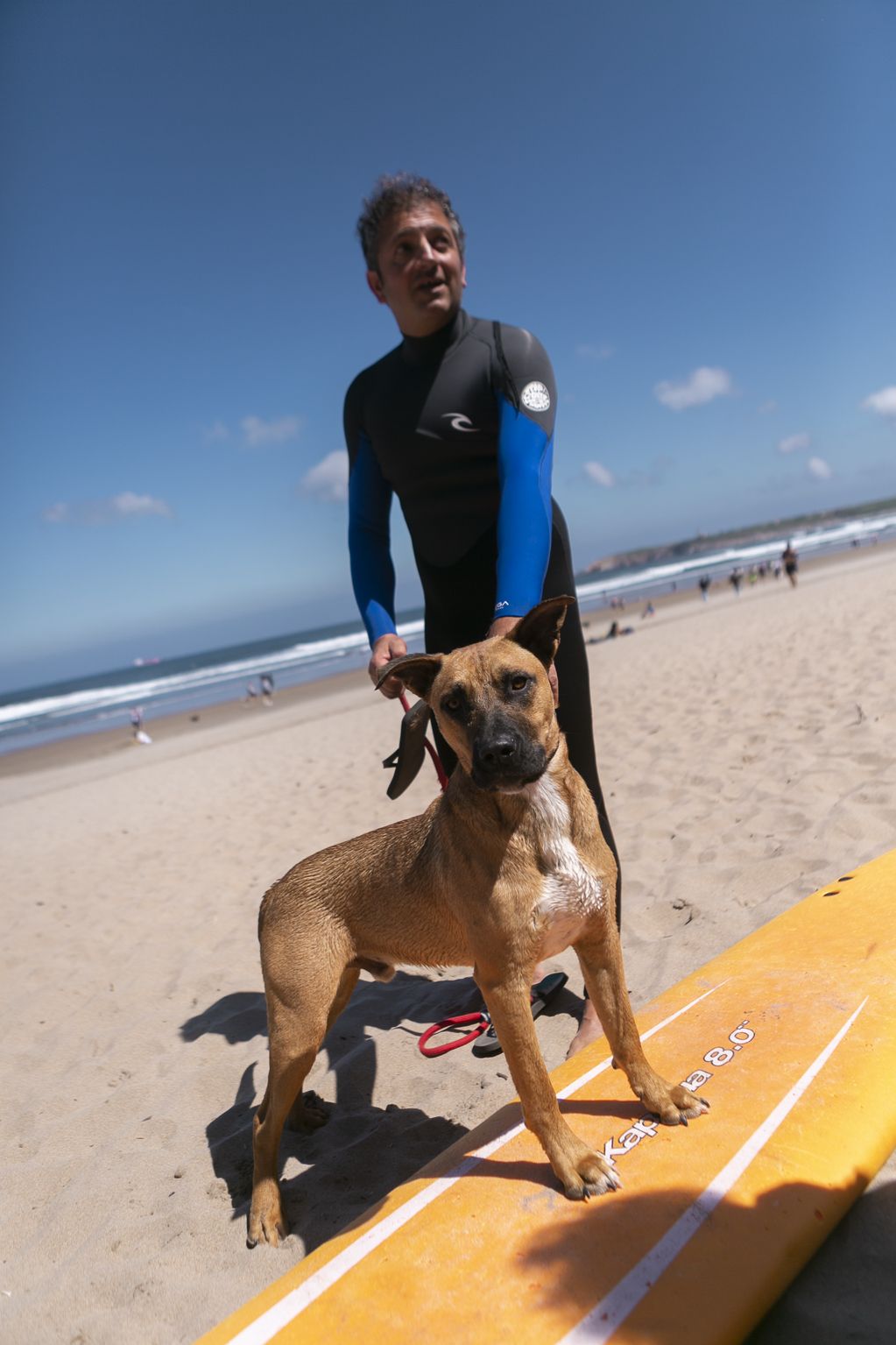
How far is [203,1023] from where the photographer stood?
4219 millimetres

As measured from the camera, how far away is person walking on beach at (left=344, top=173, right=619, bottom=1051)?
107 inches

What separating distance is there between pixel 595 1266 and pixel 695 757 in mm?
5862

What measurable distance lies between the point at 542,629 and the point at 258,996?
3309mm

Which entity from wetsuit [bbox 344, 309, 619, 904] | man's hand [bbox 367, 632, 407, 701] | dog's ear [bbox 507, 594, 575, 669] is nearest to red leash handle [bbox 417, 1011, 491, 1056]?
wetsuit [bbox 344, 309, 619, 904]

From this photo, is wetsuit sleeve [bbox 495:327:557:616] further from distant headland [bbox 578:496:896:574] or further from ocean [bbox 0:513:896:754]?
distant headland [bbox 578:496:896:574]

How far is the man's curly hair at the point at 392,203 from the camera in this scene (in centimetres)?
286

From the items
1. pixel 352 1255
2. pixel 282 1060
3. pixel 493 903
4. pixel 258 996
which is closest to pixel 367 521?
pixel 493 903

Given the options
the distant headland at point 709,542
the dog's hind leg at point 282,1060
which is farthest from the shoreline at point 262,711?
the distant headland at point 709,542

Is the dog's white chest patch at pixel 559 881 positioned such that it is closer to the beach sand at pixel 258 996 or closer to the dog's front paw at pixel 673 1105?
→ the dog's front paw at pixel 673 1105

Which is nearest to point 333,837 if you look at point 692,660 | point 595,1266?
point 595,1266

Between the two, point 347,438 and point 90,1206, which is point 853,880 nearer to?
Answer: point 347,438

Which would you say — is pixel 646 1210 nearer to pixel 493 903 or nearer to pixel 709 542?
pixel 493 903

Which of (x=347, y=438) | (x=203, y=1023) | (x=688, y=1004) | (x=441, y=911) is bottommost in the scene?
(x=203, y=1023)

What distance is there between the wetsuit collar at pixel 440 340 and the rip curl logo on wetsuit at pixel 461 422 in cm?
26
